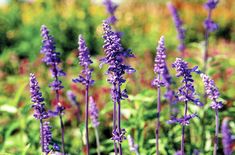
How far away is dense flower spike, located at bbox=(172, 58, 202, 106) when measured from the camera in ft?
11.6

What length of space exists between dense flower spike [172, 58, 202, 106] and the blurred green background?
1.46m

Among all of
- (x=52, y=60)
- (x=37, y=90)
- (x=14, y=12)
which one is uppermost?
(x=14, y=12)

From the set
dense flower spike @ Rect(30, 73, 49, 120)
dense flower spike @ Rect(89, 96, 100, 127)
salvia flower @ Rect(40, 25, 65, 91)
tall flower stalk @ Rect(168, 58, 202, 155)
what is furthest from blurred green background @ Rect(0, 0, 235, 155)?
tall flower stalk @ Rect(168, 58, 202, 155)

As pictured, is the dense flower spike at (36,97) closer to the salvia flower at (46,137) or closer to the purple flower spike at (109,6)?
the salvia flower at (46,137)

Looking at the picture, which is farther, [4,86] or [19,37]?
[19,37]

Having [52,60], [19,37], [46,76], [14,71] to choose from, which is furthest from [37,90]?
[19,37]

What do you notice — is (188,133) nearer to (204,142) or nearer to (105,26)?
(204,142)

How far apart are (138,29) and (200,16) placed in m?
A: 3.44

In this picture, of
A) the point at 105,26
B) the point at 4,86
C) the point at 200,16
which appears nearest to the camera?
the point at 105,26

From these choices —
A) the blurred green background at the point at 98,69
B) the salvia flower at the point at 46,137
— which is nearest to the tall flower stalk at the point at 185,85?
the salvia flower at the point at 46,137

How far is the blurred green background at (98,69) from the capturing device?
241 inches

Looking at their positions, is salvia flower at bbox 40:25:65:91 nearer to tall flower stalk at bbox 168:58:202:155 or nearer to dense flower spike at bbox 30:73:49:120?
dense flower spike at bbox 30:73:49:120

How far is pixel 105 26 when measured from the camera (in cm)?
346

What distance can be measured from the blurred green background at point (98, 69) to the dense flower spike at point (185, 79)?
4.80 ft
